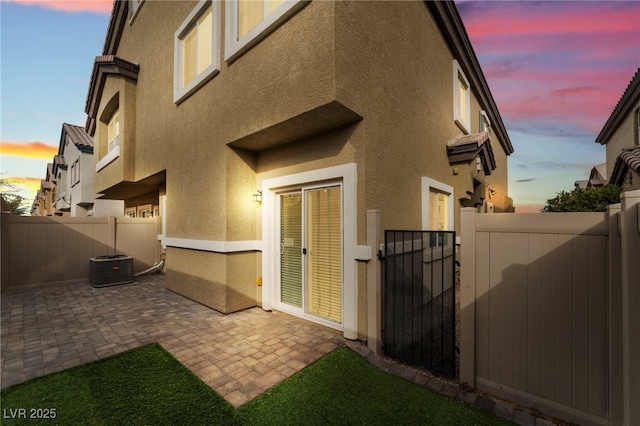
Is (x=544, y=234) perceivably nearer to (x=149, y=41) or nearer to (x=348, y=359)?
(x=348, y=359)

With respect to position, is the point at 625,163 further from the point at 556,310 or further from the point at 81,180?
the point at 81,180

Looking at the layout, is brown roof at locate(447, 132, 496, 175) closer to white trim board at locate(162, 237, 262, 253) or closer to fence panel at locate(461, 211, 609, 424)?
fence panel at locate(461, 211, 609, 424)

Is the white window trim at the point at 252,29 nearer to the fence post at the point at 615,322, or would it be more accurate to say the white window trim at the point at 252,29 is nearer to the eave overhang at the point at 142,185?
the eave overhang at the point at 142,185

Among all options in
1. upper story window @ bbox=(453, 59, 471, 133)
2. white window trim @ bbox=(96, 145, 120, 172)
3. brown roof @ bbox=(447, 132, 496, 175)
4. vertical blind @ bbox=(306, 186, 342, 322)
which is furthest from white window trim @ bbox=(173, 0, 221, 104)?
upper story window @ bbox=(453, 59, 471, 133)

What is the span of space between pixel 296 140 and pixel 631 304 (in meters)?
4.97

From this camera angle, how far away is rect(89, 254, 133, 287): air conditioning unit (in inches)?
326

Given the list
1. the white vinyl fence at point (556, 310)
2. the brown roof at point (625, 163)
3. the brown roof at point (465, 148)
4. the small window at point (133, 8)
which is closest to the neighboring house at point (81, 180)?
the small window at point (133, 8)

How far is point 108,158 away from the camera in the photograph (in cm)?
1083

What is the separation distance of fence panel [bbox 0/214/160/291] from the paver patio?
67.8 inches

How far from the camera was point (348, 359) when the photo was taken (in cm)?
381

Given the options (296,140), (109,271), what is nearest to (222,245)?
(296,140)

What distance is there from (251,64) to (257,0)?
1355 millimetres

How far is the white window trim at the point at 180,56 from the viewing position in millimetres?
6016

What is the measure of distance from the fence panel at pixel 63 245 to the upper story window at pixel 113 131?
12.8 feet
